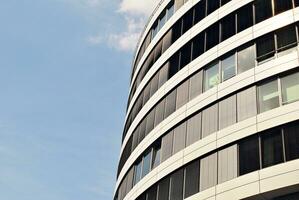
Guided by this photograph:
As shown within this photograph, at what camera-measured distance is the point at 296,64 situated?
900 inches

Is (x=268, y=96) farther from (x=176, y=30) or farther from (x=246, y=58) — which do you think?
(x=176, y=30)

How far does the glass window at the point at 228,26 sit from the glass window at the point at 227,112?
14.5ft

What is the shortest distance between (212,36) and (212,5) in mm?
2522

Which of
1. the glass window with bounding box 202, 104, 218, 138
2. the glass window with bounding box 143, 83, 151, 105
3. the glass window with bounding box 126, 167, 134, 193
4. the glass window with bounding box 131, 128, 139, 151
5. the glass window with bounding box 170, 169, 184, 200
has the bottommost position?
the glass window with bounding box 170, 169, 184, 200

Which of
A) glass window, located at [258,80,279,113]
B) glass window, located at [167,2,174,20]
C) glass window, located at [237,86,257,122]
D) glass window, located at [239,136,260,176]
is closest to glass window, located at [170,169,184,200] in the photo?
glass window, located at [239,136,260,176]

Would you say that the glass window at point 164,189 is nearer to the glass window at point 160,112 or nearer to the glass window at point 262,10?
the glass window at point 160,112

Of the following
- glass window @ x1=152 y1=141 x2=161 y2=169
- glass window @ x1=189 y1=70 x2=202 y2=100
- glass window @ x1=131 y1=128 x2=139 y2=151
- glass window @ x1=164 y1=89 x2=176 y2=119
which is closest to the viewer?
glass window @ x1=189 y1=70 x2=202 y2=100

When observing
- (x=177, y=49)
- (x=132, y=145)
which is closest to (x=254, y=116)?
(x=177, y=49)

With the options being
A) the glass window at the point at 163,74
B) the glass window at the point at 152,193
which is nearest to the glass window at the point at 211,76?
the glass window at the point at 163,74

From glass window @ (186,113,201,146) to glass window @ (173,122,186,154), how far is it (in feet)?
1.28

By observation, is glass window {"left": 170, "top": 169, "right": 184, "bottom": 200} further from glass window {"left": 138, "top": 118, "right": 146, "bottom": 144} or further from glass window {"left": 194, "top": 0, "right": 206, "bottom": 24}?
glass window {"left": 194, "top": 0, "right": 206, "bottom": 24}

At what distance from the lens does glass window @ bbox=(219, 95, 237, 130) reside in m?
24.3

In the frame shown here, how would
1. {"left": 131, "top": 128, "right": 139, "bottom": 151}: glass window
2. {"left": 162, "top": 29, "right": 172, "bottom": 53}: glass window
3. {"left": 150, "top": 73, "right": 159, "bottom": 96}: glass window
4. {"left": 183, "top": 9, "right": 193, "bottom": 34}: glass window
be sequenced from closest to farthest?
{"left": 183, "top": 9, "right": 193, "bottom": 34}: glass window → {"left": 150, "top": 73, "right": 159, "bottom": 96}: glass window → {"left": 162, "top": 29, "right": 172, "bottom": 53}: glass window → {"left": 131, "top": 128, "right": 139, "bottom": 151}: glass window

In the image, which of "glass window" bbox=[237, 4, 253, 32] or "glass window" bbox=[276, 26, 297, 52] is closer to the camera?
"glass window" bbox=[276, 26, 297, 52]
